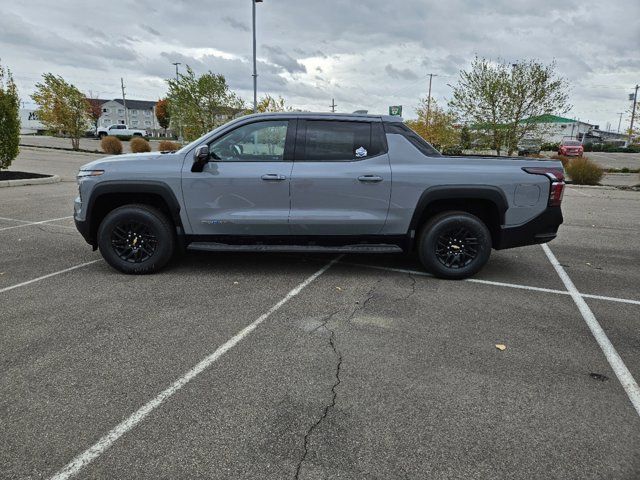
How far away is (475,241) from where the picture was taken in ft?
16.9

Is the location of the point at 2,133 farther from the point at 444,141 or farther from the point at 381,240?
the point at 444,141

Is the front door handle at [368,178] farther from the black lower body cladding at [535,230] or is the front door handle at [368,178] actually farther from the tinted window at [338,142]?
the black lower body cladding at [535,230]

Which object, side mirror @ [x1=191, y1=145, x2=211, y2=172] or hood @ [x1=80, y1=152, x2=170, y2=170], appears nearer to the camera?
side mirror @ [x1=191, y1=145, x2=211, y2=172]

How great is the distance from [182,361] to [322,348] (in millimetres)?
1043

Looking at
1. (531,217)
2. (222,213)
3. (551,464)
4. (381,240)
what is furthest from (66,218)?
(551,464)

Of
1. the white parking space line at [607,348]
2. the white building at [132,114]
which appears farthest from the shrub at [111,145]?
the white building at [132,114]

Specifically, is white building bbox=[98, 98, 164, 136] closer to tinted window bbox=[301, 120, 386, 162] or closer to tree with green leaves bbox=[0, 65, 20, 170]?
tree with green leaves bbox=[0, 65, 20, 170]

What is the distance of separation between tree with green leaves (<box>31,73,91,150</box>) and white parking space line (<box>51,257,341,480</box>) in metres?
30.7

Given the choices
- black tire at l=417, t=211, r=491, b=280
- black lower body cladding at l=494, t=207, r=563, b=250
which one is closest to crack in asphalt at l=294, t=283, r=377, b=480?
black tire at l=417, t=211, r=491, b=280

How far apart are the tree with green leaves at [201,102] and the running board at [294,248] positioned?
62.2ft

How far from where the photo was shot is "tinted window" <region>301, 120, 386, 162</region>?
5.04m

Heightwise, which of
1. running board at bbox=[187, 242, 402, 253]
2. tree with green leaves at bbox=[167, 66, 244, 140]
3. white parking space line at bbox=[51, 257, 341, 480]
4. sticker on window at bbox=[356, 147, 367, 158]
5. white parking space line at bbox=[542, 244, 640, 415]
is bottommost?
white parking space line at bbox=[51, 257, 341, 480]

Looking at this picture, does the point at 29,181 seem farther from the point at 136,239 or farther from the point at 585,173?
the point at 585,173

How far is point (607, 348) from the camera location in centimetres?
365
